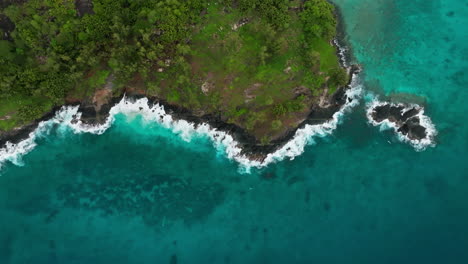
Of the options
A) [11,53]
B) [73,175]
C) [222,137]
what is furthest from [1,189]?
[222,137]

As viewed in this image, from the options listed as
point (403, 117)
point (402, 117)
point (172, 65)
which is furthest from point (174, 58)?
point (403, 117)

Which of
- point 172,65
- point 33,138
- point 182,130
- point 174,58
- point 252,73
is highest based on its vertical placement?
point 174,58

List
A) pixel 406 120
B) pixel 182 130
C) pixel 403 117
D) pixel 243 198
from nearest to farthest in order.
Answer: pixel 243 198
pixel 406 120
pixel 403 117
pixel 182 130

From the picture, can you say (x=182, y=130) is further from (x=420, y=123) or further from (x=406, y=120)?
(x=420, y=123)

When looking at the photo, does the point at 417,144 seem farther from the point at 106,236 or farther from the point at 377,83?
the point at 106,236

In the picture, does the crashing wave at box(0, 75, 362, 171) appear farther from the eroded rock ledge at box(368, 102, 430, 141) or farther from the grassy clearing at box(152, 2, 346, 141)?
the eroded rock ledge at box(368, 102, 430, 141)

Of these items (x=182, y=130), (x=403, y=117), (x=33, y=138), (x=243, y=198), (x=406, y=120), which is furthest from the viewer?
(x=182, y=130)

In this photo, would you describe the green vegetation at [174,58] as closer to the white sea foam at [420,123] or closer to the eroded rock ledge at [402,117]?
the white sea foam at [420,123]
